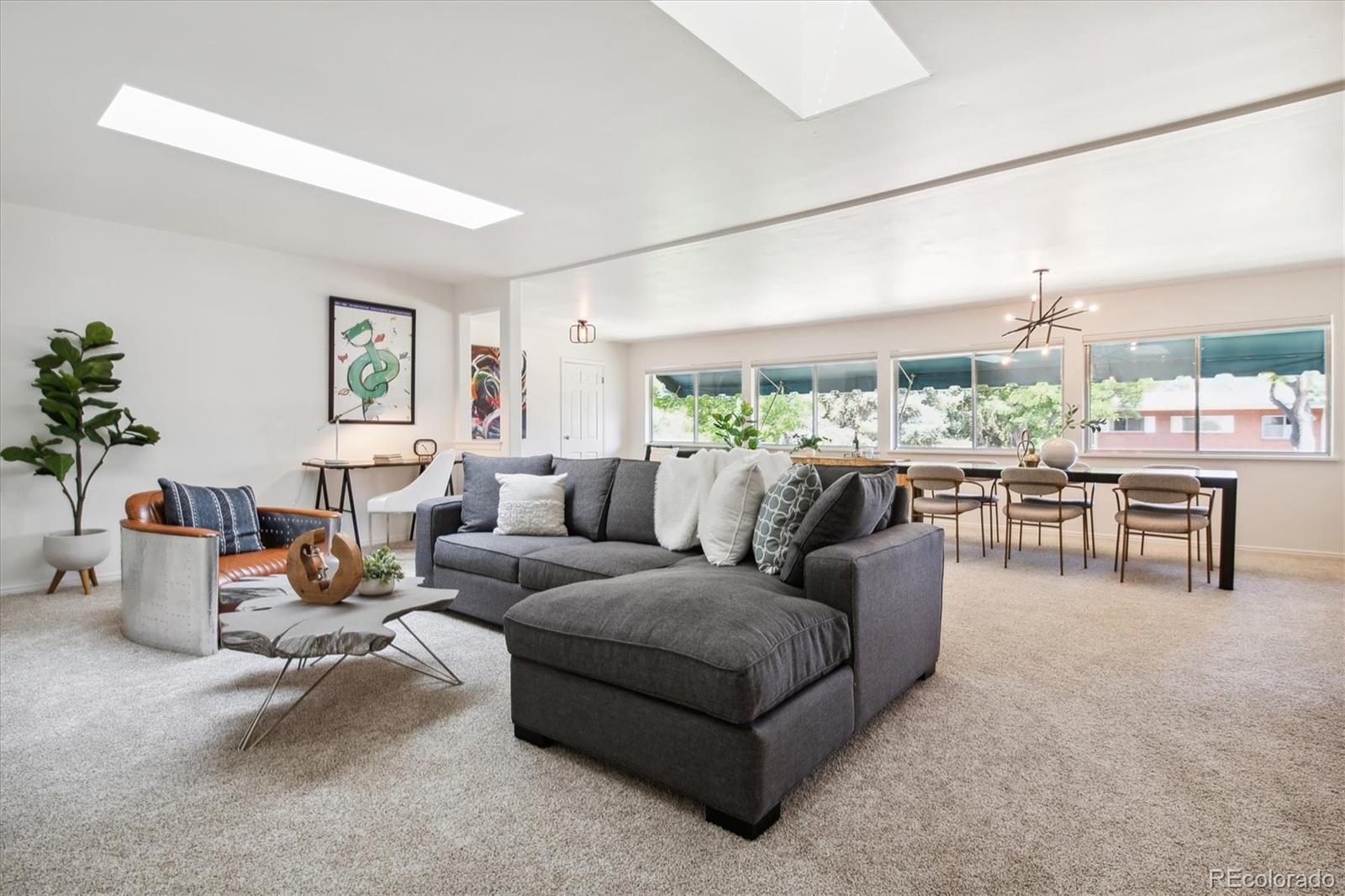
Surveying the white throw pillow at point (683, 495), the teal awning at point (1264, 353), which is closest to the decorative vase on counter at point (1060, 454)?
the teal awning at point (1264, 353)

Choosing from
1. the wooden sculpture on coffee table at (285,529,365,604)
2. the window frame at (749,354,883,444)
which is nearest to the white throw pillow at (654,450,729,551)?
the wooden sculpture on coffee table at (285,529,365,604)

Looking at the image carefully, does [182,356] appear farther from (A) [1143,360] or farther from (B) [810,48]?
(A) [1143,360]

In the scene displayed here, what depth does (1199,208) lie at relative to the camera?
4.03 meters

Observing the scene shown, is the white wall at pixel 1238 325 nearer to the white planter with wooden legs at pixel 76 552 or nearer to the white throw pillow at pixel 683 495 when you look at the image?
the white throw pillow at pixel 683 495

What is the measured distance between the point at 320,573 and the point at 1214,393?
729 centimetres

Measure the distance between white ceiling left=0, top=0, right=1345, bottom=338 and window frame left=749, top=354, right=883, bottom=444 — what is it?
334 centimetres

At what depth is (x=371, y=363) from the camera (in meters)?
5.68

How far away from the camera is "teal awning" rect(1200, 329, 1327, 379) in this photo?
18.2 feet

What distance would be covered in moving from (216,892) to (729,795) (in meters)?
1.16

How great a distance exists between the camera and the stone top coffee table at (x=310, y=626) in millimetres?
2062

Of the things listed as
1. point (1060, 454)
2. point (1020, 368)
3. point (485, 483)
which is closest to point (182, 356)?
point (485, 483)

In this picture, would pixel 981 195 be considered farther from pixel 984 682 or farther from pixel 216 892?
pixel 216 892

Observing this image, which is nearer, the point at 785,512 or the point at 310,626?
the point at 310,626

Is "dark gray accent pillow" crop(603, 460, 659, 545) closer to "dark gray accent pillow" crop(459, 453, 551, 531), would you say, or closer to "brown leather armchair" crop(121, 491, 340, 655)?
"dark gray accent pillow" crop(459, 453, 551, 531)
